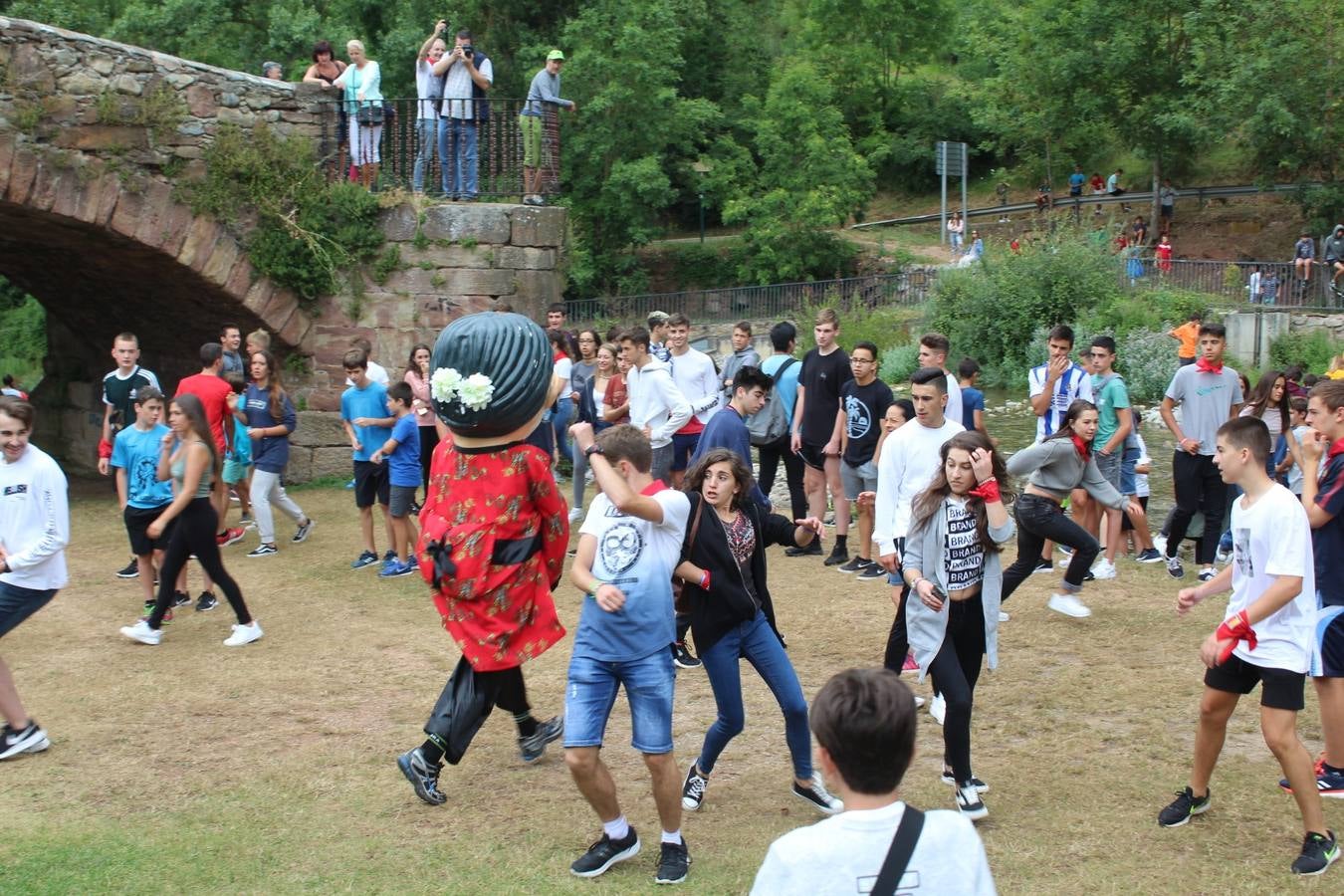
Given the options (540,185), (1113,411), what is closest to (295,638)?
(1113,411)

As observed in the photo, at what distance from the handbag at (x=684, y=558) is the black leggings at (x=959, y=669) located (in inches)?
40.1

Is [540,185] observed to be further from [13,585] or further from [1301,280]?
[1301,280]

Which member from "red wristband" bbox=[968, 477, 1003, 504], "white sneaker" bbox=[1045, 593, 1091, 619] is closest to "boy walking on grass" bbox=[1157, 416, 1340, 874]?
"red wristband" bbox=[968, 477, 1003, 504]

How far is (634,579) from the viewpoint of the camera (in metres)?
4.66

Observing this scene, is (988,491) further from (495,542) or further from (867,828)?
(867,828)

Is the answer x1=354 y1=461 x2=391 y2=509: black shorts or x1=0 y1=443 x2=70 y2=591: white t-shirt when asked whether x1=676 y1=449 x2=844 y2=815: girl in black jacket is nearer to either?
x1=0 y1=443 x2=70 y2=591: white t-shirt

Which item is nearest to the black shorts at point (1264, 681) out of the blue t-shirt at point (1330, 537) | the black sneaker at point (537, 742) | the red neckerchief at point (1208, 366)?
the blue t-shirt at point (1330, 537)

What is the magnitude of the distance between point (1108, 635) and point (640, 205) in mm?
23733

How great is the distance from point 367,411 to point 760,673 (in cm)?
538

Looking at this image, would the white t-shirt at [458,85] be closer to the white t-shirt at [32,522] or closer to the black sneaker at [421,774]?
the white t-shirt at [32,522]

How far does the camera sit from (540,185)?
1395cm

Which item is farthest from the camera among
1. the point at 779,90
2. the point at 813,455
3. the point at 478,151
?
the point at 779,90

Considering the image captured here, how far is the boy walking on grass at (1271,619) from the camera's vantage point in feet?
14.5

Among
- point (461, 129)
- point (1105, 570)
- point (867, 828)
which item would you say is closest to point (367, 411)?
point (461, 129)
